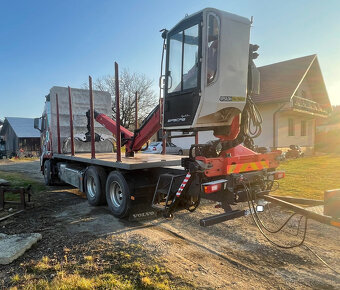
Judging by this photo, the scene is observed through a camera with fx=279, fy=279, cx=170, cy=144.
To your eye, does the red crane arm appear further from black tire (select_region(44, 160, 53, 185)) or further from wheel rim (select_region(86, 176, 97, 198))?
black tire (select_region(44, 160, 53, 185))

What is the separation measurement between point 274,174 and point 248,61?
1958mm


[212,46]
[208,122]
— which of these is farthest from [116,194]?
[212,46]

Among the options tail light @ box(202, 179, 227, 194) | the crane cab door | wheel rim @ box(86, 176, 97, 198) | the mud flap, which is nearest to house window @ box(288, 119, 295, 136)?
wheel rim @ box(86, 176, 97, 198)

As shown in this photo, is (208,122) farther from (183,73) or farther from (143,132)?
(143,132)

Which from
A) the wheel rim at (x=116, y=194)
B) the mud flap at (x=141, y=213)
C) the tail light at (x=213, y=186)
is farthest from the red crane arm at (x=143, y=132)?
the tail light at (x=213, y=186)

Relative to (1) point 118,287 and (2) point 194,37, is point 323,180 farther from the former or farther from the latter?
(1) point 118,287

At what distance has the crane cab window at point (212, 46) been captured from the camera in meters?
4.22

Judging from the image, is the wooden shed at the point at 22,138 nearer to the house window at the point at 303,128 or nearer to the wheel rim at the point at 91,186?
the house window at the point at 303,128

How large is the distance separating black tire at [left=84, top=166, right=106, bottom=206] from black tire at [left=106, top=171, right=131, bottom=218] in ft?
1.57

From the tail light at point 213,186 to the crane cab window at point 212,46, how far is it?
1.51 meters

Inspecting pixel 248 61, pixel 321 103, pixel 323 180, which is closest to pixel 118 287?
pixel 248 61

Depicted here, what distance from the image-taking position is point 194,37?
4.42m

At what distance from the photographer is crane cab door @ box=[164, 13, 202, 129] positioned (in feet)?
14.3

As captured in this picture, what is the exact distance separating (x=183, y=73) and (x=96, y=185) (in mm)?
3638
